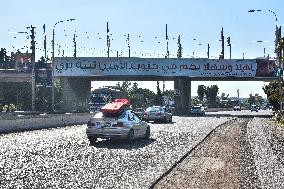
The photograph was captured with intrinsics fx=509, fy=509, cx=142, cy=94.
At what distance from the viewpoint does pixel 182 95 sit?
70562mm

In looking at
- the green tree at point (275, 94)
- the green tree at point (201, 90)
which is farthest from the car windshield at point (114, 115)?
the green tree at point (201, 90)

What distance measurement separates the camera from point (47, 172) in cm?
1170

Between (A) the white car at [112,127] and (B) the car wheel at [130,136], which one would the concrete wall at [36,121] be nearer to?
(A) the white car at [112,127]

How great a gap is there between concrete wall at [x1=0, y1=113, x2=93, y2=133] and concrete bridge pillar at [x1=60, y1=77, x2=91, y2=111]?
24.5m

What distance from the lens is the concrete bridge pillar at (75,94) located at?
66.8 m

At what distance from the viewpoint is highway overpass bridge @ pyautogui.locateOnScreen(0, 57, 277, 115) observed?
66.9m

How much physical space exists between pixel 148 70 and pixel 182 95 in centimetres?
653

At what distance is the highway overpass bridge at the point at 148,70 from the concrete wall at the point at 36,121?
2492 cm

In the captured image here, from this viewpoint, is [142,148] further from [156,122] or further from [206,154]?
[156,122]

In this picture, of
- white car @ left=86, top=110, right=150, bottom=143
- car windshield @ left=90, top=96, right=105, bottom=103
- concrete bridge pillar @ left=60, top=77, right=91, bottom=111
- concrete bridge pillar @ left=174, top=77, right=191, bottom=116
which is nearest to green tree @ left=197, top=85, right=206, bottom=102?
concrete bridge pillar @ left=174, top=77, right=191, bottom=116

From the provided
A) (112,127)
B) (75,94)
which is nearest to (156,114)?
(112,127)

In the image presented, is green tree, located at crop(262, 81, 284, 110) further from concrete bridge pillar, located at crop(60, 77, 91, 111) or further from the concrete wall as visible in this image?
concrete bridge pillar, located at crop(60, 77, 91, 111)

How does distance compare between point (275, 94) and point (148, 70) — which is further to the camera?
point (148, 70)

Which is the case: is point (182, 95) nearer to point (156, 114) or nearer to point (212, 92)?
point (156, 114)
